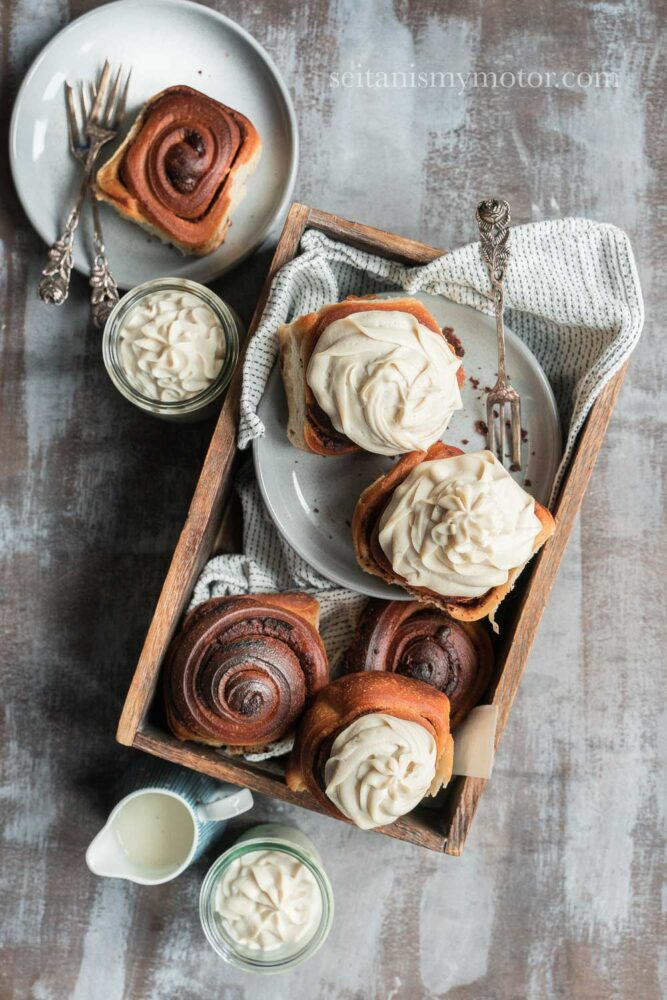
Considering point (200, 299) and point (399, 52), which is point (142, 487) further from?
point (399, 52)

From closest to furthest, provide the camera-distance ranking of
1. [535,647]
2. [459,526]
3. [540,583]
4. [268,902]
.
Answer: [459,526], [540,583], [268,902], [535,647]

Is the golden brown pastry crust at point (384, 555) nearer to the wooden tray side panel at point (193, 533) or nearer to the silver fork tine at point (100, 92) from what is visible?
the wooden tray side panel at point (193, 533)

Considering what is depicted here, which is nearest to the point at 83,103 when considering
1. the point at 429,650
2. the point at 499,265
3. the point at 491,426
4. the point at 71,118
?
the point at 71,118

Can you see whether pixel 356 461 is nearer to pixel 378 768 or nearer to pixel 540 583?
pixel 540 583

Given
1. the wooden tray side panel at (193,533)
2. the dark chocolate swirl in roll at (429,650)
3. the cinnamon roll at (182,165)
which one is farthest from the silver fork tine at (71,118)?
the dark chocolate swirl in roll at (429,650)

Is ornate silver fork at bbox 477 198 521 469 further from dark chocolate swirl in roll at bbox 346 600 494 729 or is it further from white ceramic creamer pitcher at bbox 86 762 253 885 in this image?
white ceramic creamer pitcher at bbox 86 762 253 885

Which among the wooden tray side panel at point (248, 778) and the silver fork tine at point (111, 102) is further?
the silver fork tine at point (111, 102)

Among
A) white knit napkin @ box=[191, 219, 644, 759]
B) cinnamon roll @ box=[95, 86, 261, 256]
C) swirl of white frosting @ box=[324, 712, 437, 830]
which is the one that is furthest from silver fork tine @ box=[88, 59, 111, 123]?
swirl of white frosting @ box=[324, 712, 437, 830]
